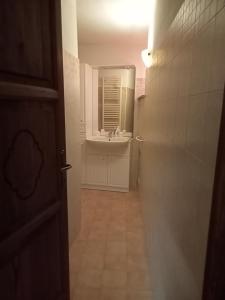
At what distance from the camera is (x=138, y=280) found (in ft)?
5.75

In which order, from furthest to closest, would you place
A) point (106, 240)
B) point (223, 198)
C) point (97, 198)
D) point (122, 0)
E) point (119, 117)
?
point (119, 117) → point (97, 198) → point (106, 240) → point (122, 0) → point (223, 198)

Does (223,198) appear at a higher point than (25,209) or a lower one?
higher

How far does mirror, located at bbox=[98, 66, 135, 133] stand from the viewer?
3.63 m

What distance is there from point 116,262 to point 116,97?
2.58 metres

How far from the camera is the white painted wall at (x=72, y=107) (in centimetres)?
182

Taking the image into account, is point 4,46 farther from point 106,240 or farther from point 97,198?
point 97,198

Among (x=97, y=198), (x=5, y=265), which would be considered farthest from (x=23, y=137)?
(x=97, y=198)

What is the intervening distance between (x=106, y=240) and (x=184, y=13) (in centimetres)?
207

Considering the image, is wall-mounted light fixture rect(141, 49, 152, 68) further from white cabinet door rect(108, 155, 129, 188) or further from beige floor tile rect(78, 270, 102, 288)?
beige floor tile rect(78, 270, 102, 288)

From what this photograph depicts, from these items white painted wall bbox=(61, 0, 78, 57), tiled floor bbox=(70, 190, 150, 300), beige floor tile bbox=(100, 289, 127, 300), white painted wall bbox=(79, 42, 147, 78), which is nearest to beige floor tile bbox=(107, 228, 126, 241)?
tiled floor bbox=(70, 190, 150, 300)

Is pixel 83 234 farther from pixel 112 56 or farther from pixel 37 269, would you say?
pixel 112 56

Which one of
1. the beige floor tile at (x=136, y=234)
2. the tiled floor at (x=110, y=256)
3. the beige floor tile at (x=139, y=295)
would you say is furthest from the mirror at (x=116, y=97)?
the beige floor tile at (x=139, y=295)

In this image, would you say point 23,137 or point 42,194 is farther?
point 42,194

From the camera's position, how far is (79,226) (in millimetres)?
2389
